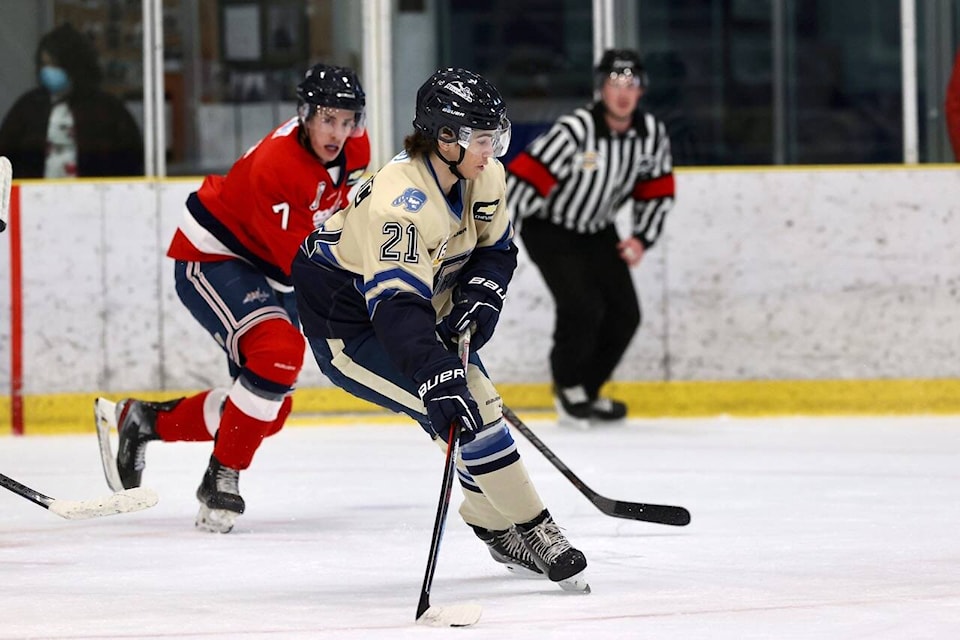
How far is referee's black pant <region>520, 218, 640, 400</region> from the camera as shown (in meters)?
5.67

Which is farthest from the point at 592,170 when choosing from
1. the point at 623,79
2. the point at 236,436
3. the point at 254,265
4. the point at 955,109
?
the point at 236,436

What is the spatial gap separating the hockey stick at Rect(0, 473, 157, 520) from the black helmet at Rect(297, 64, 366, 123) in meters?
0.96

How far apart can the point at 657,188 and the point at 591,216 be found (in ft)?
0.89

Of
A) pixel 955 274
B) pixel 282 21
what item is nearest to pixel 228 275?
pixel 282 21

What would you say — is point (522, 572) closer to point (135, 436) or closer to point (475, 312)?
point (475, 312)

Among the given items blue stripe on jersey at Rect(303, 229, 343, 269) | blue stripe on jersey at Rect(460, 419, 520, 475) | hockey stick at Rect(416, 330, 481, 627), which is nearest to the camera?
hockey stick at Rect(416, 330, 481, 627)

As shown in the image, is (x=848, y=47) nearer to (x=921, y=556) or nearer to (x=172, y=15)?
(x=172, y=15)

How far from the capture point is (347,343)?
308 cm

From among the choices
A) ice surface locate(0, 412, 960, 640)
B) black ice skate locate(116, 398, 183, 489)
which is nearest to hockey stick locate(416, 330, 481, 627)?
ice surface locate(0, 412, 960, 640)

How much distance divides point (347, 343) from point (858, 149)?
357 cm

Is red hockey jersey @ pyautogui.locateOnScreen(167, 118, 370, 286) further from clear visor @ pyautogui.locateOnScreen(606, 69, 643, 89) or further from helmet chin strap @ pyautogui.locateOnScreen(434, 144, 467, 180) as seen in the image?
clear visor @ pyautogui.locateOnScreen(606, 69, 643, 89)

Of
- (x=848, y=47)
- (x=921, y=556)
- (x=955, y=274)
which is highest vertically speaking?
(x=848, y=47)

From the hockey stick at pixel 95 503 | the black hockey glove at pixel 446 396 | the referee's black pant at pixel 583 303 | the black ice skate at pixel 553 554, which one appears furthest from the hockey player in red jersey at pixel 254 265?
the referee's black pant at pixel 583 303

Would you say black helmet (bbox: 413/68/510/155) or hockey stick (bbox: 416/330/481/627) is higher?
A: black helmet (bbox: 413/68/510/155)
